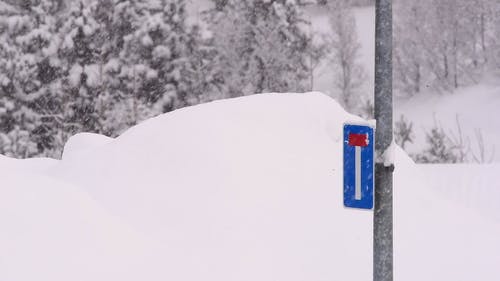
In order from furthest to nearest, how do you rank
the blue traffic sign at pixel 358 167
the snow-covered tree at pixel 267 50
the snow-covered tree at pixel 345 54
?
1. the snow-covered tree at pixel 345 54
2. the snow-covered tree at pixel 267 50
3. the blue traffic sign at pixel 358 167

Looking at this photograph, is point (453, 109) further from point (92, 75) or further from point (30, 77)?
point (30, 77)

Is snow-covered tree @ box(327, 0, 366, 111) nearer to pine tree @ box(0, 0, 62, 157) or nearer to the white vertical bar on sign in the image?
pine tree @ box(0, 0, 62, 157)

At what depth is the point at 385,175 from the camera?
5.25 metres

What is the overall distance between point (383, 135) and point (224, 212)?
370 centimetres

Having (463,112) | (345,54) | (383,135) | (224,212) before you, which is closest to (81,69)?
(345,54)

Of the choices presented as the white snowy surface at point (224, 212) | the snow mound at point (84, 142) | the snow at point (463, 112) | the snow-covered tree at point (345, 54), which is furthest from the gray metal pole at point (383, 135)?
the snow-covered tree at point (345, 54)

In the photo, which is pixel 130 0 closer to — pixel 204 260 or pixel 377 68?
pixel 204 260

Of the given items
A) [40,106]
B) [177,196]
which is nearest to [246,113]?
[177,196]

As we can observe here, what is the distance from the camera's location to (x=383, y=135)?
17.1 ft

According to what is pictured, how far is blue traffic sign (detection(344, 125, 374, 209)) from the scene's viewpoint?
200 inches

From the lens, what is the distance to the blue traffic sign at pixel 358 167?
508 cm

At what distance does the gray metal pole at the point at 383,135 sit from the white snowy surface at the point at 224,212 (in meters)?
2.65

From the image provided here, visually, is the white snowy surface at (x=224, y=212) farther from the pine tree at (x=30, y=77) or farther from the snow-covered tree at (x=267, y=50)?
the snow-covered tree at (x=267, y=50)

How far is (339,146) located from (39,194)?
203 inches
